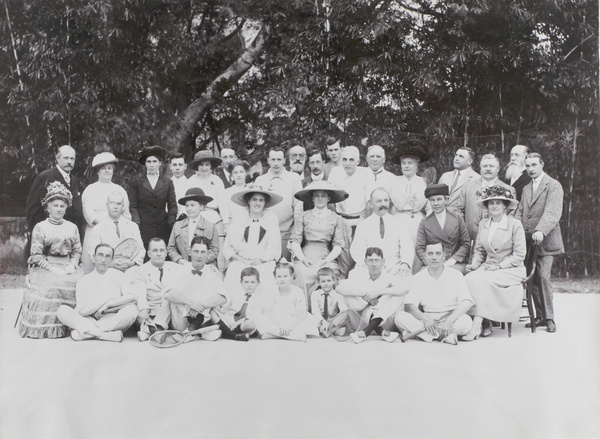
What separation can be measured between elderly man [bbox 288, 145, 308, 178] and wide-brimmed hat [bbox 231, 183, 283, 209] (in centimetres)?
40

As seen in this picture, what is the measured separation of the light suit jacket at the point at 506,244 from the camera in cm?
539

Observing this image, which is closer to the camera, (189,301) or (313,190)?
(189,301)

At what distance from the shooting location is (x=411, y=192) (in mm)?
5797

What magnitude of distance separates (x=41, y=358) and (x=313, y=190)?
2617 mm

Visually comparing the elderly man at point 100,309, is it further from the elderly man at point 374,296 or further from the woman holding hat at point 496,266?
the woman holding hat at point 496,266

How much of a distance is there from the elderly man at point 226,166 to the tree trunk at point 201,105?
0.37m

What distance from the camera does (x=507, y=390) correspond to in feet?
16.8

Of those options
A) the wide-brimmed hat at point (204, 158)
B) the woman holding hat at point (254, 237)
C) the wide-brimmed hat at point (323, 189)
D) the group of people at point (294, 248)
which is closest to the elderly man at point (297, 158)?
the group of people at point (294, 248)

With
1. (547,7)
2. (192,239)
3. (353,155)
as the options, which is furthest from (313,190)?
(547,7)

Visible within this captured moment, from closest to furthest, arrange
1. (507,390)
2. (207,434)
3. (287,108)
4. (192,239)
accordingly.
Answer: (207,434) → (507,390) → (192,239) → (287,108)

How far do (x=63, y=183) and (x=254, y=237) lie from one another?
175 centimetres

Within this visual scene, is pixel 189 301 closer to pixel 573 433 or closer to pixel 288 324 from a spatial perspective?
pixel 288 324

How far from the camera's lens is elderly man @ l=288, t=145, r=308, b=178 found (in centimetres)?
607

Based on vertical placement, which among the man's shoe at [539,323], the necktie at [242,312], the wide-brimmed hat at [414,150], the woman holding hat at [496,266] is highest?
the wide-brimmed hat at [414,150]
